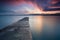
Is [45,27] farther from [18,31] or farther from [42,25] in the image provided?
[18,31]

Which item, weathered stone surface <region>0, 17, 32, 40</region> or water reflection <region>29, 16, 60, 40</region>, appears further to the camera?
water reflection <region>29, 16, 60, 40</region>

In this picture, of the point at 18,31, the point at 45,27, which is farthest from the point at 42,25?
the point at 18,31

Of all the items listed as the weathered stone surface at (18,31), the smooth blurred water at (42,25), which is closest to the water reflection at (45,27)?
the smooth blurred water at (42,25)

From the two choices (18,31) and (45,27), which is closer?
(18,31)

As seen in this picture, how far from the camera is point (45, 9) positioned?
1.66 metres

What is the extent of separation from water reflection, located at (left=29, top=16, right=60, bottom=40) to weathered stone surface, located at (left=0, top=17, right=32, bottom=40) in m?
0.11

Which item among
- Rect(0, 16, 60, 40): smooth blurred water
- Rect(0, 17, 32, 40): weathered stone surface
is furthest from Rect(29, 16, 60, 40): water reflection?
Rect(0, 17, 32, 40): weathered stone surface

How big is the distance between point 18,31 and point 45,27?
0.49 meters

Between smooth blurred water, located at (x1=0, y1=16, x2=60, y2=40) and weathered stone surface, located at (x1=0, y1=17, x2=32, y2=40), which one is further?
smooth blurred water, located at (x1=0, y1=16, x2=60, y2=40)

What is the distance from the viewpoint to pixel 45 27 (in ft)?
5.15

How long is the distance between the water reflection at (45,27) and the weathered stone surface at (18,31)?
11 cm

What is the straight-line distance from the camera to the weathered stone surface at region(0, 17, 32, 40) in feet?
3.58

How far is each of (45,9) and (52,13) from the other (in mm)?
152

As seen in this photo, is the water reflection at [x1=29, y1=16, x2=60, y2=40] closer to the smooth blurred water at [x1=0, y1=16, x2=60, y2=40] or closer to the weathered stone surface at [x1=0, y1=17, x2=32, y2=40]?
the smooth blurred water at [x1=0, y1=16, x2=60, y2=40]
